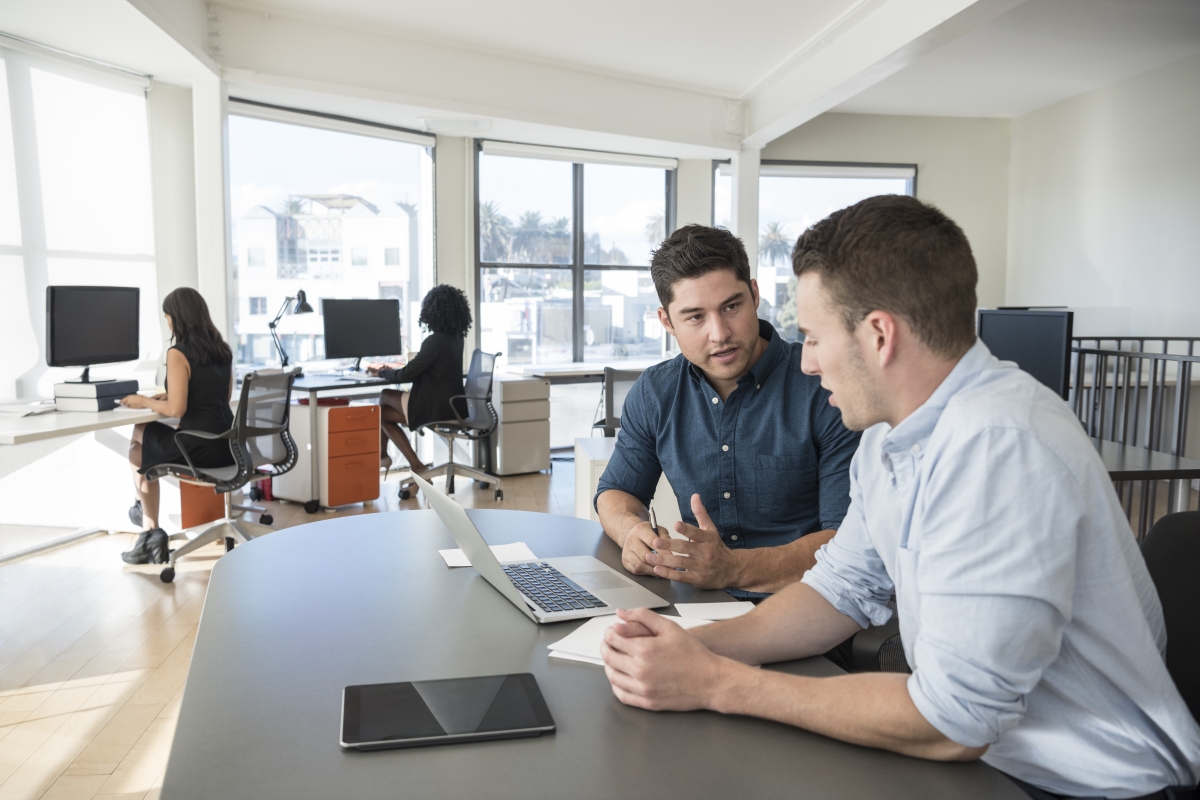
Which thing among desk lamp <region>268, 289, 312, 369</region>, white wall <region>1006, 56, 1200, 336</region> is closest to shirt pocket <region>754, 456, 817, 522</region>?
desk lamp <region>268, 289, 312, 369</region>

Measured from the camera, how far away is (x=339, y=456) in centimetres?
519

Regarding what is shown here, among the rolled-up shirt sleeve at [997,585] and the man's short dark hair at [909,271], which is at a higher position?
the man's short dark hair at [909,271]

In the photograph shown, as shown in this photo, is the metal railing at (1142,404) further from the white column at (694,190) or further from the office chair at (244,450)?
the office chair at (244,450)

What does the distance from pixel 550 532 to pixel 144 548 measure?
294cm

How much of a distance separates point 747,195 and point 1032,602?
642cm

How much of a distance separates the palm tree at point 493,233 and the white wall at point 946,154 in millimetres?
2390

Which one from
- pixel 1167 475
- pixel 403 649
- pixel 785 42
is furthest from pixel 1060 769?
pixel 785 42

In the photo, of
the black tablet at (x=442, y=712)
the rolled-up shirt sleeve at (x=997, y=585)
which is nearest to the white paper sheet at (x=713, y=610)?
the black tablet at (x=442, y=712)

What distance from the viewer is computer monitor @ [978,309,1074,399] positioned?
118 inches

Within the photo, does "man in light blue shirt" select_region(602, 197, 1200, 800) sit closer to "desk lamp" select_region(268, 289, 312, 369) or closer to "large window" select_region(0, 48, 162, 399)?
"large window" select_region(0, 48, 162, 399)

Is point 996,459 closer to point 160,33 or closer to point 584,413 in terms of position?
point 160,33

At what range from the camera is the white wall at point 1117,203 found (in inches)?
237

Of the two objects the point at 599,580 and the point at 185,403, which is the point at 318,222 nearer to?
the point at 185,403

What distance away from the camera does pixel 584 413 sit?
747 centimetres
